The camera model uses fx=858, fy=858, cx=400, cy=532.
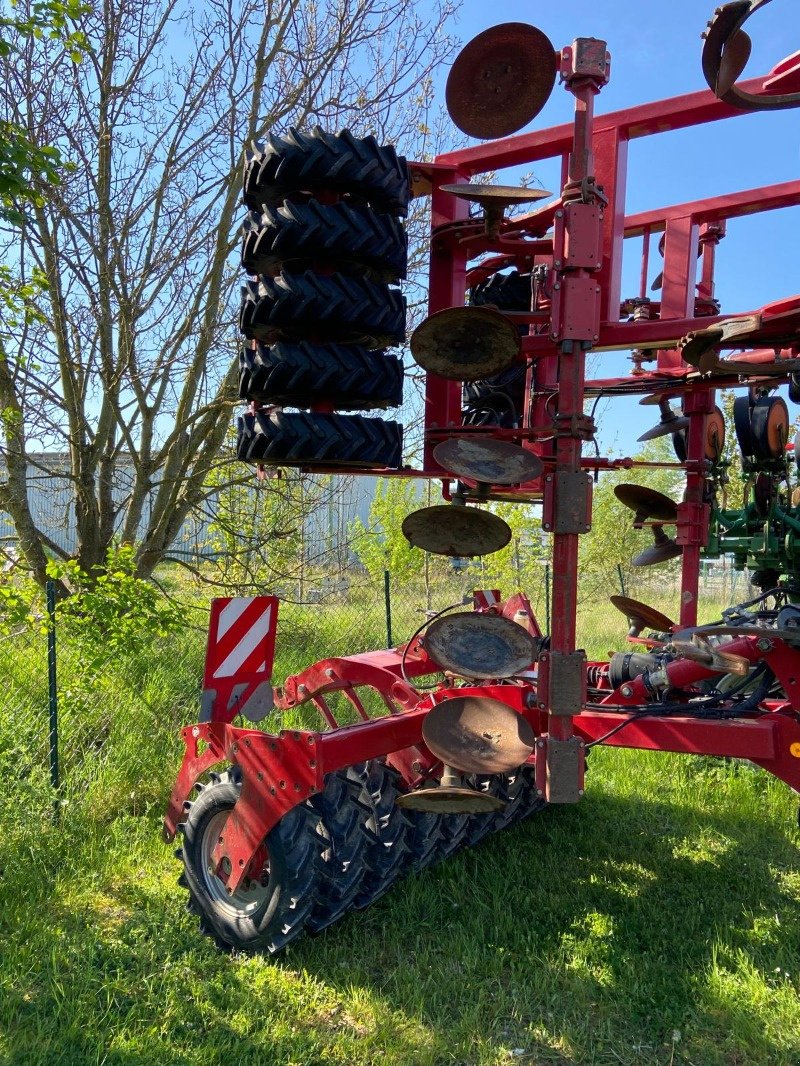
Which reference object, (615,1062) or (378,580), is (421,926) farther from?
(378,580)

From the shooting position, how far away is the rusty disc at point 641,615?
4926mm

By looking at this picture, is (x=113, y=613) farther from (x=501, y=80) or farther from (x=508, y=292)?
(x=501, y=80)

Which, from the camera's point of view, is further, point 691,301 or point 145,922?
point 691,301

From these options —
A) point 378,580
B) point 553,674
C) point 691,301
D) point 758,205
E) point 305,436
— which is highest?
point 758,205

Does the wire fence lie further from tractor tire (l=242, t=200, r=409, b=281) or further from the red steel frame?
tractor tire (l=242, t=200, r=409, b=281)

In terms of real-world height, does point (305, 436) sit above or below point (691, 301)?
below

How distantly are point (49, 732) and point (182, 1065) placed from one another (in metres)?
2.87

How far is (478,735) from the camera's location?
11.2 feet

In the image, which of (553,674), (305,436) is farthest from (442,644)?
(305,436)

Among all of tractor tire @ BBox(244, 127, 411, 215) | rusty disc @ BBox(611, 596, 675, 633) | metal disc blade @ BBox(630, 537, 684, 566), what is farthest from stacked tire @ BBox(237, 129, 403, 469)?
metal disc blade @ BBox(630, 537, 684, 566)

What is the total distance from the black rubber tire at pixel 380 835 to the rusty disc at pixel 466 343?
5.76 feet

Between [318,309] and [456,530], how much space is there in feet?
3.37

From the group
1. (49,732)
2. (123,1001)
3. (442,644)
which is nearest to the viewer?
(123,1001)

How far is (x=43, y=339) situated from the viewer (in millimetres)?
7152
